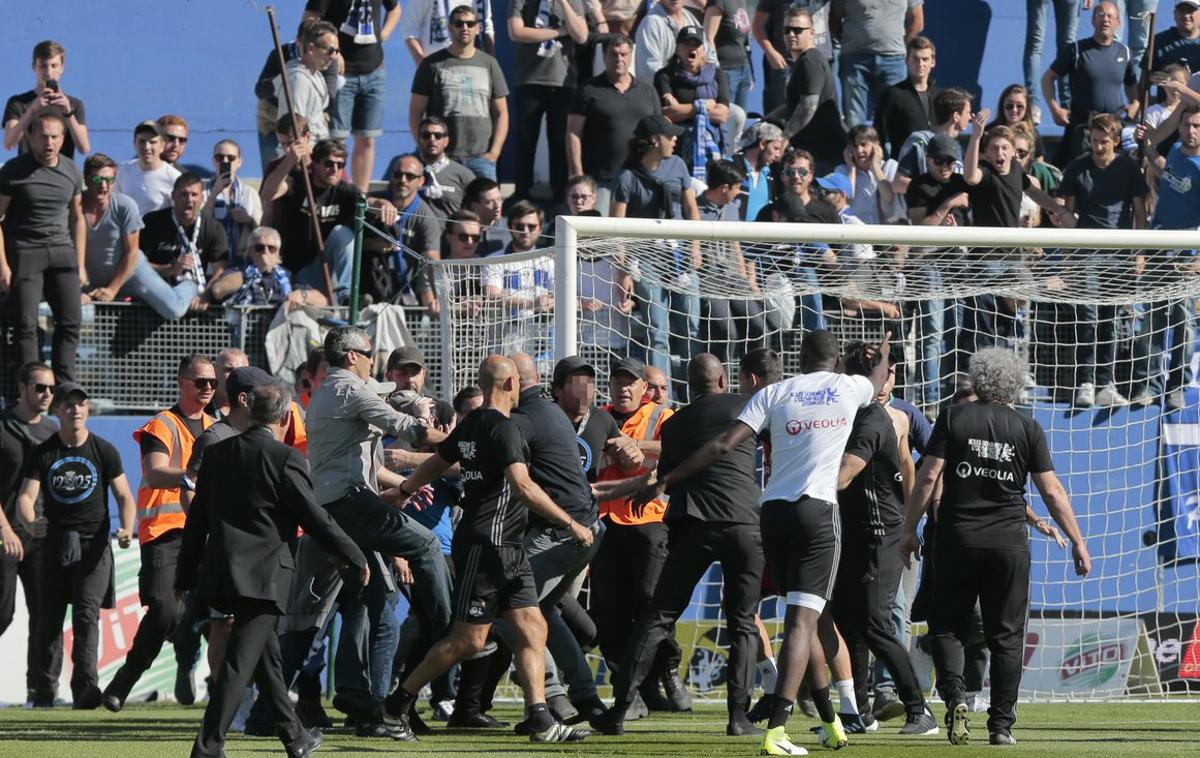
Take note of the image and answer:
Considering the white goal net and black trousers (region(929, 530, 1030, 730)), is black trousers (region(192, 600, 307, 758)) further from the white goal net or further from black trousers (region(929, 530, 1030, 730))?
the white goal net

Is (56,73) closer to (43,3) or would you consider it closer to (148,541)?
(43,3)

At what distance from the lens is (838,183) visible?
15.8 metres

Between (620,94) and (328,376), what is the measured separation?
289 inches

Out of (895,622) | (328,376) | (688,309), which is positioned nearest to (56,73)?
(688,309)

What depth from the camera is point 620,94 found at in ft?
51.7

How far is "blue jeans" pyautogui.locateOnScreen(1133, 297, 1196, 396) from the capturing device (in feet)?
44.6

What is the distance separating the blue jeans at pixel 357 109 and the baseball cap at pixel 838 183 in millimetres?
4132

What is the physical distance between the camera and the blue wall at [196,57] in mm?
18969

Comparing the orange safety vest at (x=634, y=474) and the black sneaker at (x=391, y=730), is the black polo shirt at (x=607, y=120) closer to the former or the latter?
the orange safety vest at (x=634, y=474)

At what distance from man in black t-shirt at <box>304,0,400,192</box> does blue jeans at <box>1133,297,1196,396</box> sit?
7.02m

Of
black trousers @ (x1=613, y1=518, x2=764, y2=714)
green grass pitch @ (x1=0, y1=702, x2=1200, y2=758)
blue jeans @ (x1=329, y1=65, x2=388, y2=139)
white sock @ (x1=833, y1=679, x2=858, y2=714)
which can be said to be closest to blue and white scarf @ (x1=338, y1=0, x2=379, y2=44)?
blue jeans @ (x1=329, y1=65, x2=388, y2=139)

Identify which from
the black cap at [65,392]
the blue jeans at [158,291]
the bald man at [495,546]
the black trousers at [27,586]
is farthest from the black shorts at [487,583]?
the blue jeans at [158,291]

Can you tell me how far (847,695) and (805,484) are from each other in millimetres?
1510

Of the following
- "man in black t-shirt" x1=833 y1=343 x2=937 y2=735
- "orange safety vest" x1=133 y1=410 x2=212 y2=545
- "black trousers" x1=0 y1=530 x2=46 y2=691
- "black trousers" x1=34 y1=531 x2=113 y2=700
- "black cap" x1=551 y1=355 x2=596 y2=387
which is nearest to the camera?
"man in black t-shirt" x1=833 y1=343 x2=937 y2=735
